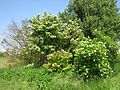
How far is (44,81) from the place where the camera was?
14.6m

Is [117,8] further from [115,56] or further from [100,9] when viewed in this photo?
[115,56]

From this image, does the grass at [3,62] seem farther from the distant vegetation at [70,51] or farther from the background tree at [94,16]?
the background tree at [94,16]

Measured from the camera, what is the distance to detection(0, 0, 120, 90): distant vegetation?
14.2 meters

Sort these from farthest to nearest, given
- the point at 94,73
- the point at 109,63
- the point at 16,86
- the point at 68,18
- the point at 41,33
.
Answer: the point at 68,18, the point at 41,33, the point at 109,63, the point at 94,73, the point at 16,86

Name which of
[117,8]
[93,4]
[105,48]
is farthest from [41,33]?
[117,8]

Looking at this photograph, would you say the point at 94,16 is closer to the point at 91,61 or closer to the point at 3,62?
the point at 91,61

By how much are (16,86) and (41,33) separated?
566cm

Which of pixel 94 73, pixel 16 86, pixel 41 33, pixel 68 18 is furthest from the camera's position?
pixel 68 18

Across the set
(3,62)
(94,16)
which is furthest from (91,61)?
(3,62)

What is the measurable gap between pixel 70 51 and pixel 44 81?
12.1 feet

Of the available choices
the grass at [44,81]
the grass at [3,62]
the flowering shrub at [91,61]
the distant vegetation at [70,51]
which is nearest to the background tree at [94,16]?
the distant vegetation at [70,51]

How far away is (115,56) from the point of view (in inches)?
665

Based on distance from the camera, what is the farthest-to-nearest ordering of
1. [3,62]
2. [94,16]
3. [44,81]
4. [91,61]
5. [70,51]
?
1. [3,62]
2. [94,16]
3. [70,51]
4. [91,61]
5. [44,81]

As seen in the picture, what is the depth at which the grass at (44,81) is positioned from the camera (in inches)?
475
